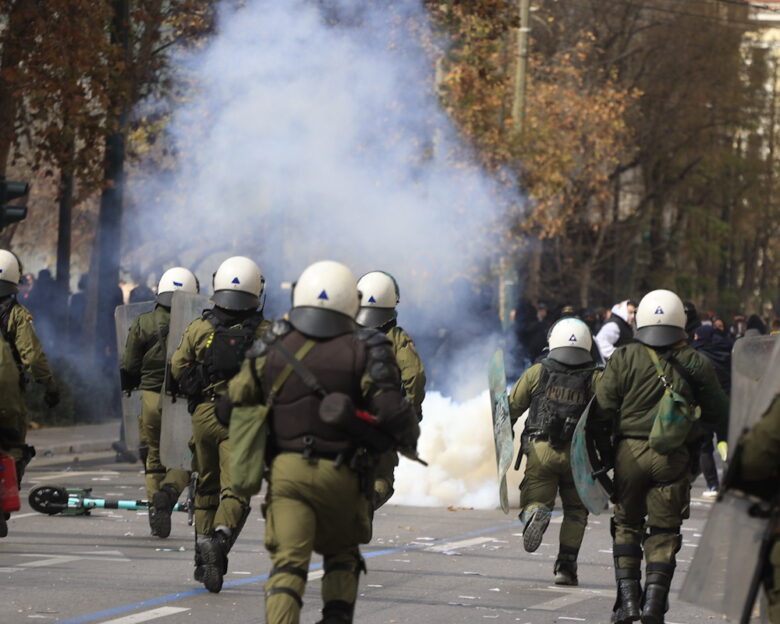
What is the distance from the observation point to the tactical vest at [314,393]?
18.5 ft

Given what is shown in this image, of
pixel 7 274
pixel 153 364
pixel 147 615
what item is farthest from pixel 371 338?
pixel 153 364

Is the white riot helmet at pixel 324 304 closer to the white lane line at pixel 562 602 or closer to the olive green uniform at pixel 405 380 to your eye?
the white lane line at pixel 562 602

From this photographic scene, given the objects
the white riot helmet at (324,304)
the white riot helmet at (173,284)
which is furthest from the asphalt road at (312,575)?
the white riot helmet at (324,304)

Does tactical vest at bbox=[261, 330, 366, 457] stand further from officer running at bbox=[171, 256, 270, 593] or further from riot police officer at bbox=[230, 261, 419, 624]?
officer running at bbox=[171, 256, 270, 593]

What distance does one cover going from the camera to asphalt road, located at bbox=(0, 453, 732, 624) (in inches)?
296

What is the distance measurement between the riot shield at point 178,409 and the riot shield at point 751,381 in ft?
13.4

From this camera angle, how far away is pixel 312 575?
865 centimetres

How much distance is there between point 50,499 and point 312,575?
86.5 inches

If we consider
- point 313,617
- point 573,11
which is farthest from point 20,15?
point 573,11

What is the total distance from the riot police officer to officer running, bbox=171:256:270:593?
2177mm

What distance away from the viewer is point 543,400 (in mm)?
8906

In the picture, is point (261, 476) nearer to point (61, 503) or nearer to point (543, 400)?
point (543, 400)

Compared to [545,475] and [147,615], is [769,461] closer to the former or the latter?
[147,615]

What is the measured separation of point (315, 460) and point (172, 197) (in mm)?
17544
